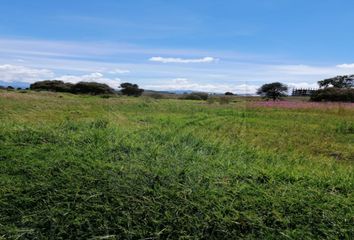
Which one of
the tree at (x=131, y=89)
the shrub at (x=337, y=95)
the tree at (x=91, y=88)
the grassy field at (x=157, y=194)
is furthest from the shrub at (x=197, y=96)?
the grassy field at (x=157, y=194)

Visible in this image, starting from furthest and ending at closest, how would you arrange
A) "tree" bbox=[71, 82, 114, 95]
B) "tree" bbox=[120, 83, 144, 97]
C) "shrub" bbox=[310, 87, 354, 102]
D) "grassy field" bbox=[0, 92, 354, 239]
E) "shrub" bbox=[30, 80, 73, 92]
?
"tree" bbox=[120, 83, 144, 97] < "shrub" bbox=[30, 80, 73, 92] < "tree" bbox=[71, 82, 114, 95] < "shrub" bbox=[310, 87, 354, 102] < "grassy field" bbox=[0, 92, 354, 239]

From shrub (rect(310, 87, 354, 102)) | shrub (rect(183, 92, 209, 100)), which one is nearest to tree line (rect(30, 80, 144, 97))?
shrub (rect(183, 92, 209, 100))

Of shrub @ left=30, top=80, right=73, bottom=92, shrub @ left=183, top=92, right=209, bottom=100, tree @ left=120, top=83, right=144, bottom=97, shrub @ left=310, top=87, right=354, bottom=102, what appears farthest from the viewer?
tree @ left=120, top=83, right=144, bottom=97

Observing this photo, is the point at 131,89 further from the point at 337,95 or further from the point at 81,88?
the point at 337,95

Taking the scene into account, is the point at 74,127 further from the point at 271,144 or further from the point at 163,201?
the point at 271,144

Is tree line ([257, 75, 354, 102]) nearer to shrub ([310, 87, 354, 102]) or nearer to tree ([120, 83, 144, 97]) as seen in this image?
shrub ([310, 87, 354, 102])

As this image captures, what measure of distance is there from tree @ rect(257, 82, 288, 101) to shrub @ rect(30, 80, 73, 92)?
18.7 m

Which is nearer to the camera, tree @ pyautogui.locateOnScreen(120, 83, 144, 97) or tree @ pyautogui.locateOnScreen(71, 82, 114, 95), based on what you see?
tree @ pyautogui.locateOnScreen(71, 82, 114, 95)

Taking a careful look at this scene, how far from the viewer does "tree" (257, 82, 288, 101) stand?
108 feet

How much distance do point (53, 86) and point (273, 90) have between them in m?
21.7

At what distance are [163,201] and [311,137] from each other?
→ 4985 millimetres

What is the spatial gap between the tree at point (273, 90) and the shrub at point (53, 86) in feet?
61.2

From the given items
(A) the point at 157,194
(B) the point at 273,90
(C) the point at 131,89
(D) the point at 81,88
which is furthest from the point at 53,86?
(A) the point at 157,194

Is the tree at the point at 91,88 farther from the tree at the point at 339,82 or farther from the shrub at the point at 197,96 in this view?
the tree at the point at 339,82
